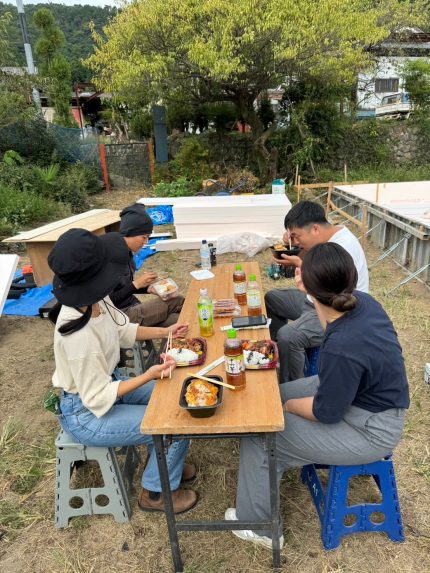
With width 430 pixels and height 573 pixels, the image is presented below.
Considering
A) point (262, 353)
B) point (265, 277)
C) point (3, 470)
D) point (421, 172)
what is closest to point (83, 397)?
point (262, 353)

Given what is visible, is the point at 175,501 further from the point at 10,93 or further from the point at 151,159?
the point at 10,93

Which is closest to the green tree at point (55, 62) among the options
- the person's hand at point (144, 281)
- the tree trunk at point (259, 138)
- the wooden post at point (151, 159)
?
the wooden post at point (151, 159)

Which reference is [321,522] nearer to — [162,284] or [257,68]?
[162,284]

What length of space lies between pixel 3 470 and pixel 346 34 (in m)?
10.7

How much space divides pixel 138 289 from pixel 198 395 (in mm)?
1837

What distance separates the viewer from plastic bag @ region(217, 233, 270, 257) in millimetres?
7088

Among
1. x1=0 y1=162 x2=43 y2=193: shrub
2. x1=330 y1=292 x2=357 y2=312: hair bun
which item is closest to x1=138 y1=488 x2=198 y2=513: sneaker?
x1=330 y1=292 x2=357 y2=312: hair bun

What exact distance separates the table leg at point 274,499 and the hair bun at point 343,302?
0.62 metres

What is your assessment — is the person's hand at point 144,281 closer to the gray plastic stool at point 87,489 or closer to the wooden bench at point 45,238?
the gray plastic stool at point 87,489

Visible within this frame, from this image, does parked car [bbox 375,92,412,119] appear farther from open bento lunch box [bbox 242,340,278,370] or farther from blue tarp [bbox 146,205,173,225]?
open bento lunch box [bbox 242,340,278,370]

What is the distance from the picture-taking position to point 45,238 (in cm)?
516

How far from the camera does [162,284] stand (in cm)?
356

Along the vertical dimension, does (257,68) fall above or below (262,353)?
above

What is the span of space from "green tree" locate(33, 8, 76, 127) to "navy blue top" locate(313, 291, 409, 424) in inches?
708
